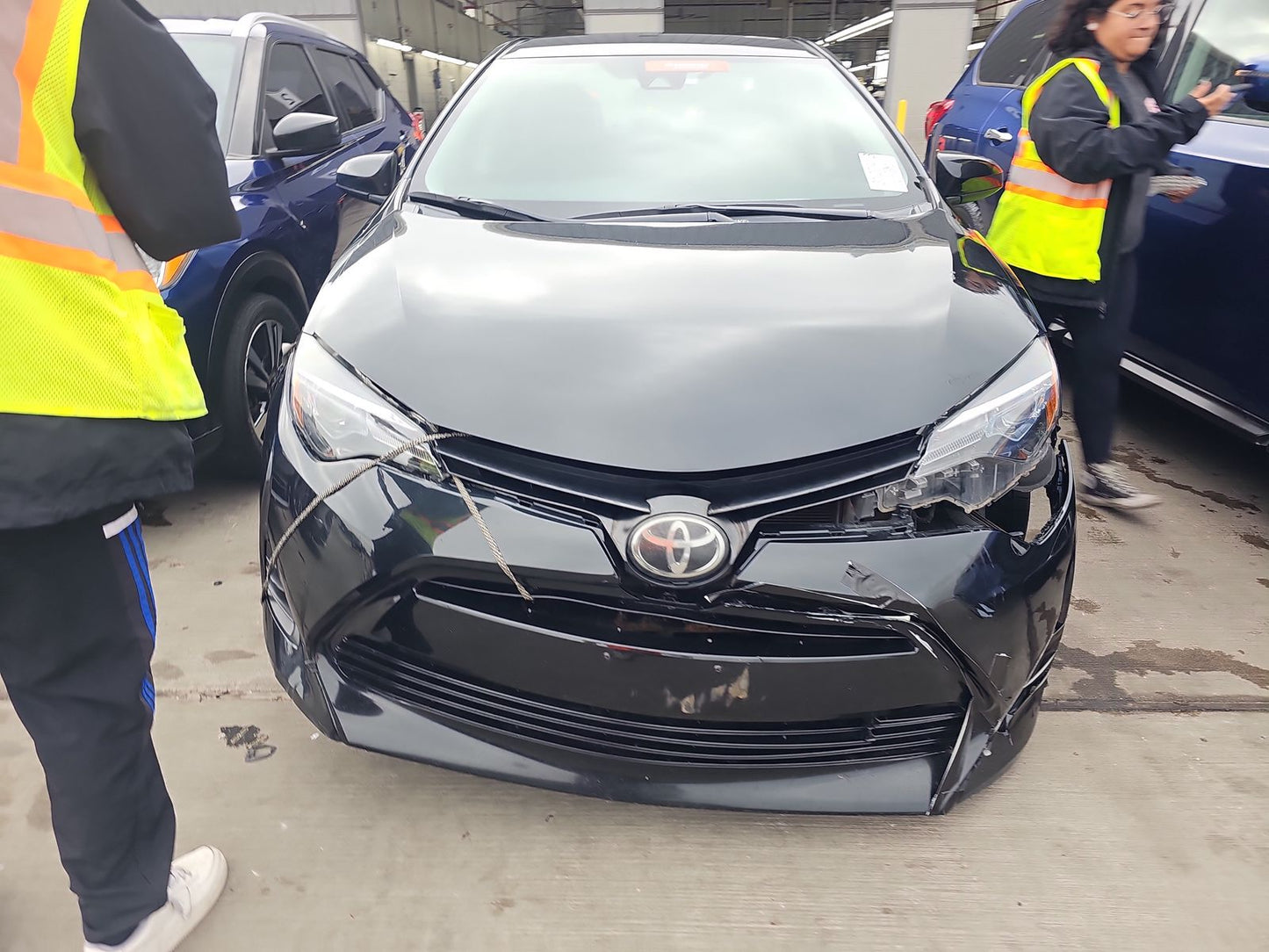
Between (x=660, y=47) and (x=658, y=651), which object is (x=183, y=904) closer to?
(x=658, y=651)

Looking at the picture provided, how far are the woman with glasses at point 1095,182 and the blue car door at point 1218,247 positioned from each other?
4.5 inches

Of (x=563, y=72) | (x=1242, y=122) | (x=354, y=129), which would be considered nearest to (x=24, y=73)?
(x=563, y=72)

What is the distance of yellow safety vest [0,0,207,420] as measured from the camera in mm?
970

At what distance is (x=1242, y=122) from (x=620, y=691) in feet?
9.24

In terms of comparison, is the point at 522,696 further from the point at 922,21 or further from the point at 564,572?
the point at 922,21

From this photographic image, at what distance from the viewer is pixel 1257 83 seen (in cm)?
236

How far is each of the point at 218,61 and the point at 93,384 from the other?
288 cm

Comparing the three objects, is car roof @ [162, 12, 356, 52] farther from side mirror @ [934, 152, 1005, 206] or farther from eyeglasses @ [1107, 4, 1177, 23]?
eyeglasses @ [1107, 4, 1177, 23]

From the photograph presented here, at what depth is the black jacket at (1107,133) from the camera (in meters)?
2.46

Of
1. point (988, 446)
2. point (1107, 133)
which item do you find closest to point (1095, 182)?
point (1107, 133)

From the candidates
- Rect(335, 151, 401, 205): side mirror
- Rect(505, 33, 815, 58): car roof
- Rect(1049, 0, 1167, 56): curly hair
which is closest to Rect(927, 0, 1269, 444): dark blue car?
Rect(1049, 0, 1167, 56): curly hair

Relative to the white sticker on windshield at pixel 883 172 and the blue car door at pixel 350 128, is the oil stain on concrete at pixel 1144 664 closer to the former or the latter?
the white sticker on windshield at pixel 883 172

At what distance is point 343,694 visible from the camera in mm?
1505

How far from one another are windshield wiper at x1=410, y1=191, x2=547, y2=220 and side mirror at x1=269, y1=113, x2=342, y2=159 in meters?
0.95
